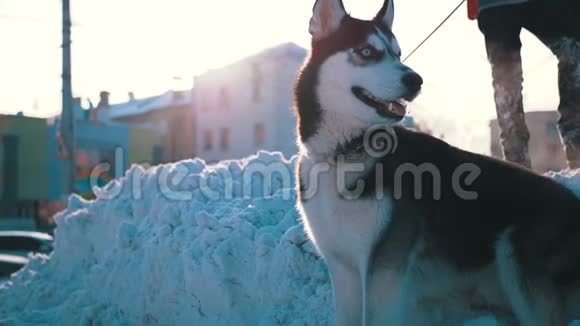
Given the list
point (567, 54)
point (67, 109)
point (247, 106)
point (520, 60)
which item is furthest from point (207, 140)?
point (567, 54)

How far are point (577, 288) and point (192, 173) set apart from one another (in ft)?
15.4

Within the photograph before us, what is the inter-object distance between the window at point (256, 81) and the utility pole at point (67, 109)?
21341 mm

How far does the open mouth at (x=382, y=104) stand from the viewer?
346 centimetres

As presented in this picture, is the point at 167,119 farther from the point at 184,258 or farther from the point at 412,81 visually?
the point at 412,81

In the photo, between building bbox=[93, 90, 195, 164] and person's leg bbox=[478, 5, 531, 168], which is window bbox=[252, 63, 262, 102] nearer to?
building bbox=[93, 90, 195, 164]

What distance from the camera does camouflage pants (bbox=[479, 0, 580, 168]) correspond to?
5.26 m

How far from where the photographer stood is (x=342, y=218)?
11.3 ft

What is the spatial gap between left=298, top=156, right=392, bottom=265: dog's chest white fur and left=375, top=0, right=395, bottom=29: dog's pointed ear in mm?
1057

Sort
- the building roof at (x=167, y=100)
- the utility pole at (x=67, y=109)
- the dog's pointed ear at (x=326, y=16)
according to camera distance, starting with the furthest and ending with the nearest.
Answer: the building roof at (x=167, y=100), the utility pole at (x=67, y=109), the dog's pointed ear at (x=326, y=16)

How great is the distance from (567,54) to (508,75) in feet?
1.73


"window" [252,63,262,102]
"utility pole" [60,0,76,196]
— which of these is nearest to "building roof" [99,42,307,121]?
"window" [252,63,262,102]

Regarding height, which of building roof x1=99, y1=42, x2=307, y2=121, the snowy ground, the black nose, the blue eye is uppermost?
building roof x1=99, y1=42, x2=307, y2=121
